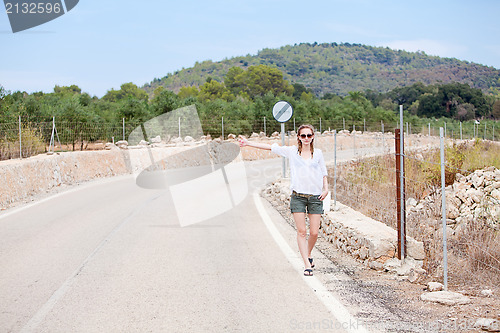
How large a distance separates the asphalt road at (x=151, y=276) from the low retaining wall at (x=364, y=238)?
807 millimetres

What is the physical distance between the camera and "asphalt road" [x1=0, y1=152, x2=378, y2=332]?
5.07 m

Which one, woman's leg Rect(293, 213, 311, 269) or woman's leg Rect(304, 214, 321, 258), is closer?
woman's leg Rect(293, 213, 311, 269)

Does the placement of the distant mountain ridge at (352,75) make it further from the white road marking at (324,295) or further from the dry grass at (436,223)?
the white road marking at (324,295)

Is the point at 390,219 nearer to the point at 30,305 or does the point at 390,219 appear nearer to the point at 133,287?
the point at 133,287

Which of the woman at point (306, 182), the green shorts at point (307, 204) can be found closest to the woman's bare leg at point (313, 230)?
the woman at point (306, 182)

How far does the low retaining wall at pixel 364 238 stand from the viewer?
23.4 feet

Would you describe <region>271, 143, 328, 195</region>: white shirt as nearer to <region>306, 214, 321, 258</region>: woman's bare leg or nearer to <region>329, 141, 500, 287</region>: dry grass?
<region>306, 214, 321, 258</region>: woman's bare leg

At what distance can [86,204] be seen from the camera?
14227 millimetres

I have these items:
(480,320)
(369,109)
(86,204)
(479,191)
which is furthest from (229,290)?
(369,109)

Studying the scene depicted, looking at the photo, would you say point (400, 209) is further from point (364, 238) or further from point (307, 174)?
point (307, 174)

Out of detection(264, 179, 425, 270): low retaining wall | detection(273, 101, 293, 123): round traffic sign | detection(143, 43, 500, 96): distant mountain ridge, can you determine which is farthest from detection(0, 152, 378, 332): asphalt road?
detection(143, 43, 500, 96): distant mountain ridge

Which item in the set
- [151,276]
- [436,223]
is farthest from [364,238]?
[436,223]

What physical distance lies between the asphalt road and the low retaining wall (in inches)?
31.8

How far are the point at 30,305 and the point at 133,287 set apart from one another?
1.19 metres
